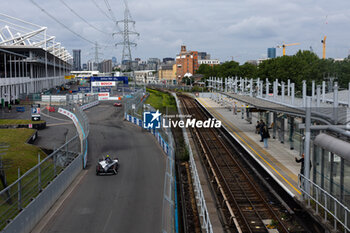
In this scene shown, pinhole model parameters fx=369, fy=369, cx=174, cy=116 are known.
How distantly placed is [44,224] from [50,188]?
5.70ft

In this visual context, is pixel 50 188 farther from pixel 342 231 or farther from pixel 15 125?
pixel 15 125

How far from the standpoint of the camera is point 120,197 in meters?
→ 14.0

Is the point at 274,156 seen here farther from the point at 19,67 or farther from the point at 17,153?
the point at 19,67

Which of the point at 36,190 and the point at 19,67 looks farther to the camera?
the point at 19,67

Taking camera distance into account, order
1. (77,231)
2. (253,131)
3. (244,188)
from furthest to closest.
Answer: (253,131)
(244,188)
(77,231)

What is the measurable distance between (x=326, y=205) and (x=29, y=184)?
8.92m

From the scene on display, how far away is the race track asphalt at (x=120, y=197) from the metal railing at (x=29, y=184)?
1.06 m

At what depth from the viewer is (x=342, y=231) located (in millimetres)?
8977

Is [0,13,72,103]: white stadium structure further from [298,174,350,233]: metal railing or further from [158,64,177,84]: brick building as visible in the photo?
[158,64,177,84]: brick building

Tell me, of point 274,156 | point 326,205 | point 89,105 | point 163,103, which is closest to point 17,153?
point 274,156

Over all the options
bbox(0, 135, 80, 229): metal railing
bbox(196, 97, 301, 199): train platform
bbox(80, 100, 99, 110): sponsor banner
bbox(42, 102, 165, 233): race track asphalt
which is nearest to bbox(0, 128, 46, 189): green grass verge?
bbox(0, 135, 80, 229): metal railing

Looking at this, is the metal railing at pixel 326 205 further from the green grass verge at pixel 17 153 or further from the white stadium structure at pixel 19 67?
the white stadium structure at pixel 19 67

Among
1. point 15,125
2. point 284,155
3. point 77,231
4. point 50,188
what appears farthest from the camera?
point 15,125

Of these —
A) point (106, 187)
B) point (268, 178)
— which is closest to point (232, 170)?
point (268, 178)
